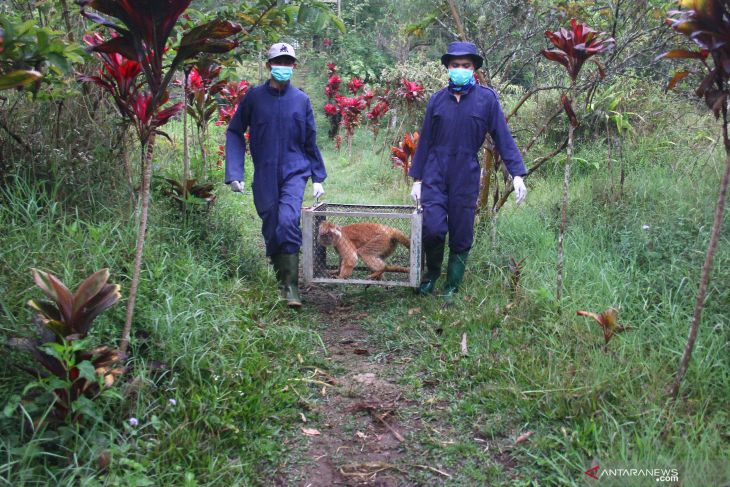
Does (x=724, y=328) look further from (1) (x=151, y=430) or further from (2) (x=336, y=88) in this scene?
(2) (x=336, y=88)

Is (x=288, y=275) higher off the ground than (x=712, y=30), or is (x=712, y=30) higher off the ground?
(x=712, y=30)

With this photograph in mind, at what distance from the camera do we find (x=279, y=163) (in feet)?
17.4

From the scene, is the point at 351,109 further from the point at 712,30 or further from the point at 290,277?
the point at 712,30

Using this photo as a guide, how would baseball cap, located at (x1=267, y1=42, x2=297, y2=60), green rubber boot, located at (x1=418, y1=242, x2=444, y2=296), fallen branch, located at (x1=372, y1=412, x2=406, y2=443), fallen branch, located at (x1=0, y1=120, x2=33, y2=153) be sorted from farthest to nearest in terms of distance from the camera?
green rubber boot, located at (x1=418, y1=242, x2=444, y2=296), baseball cap, located at (x1=267, y1=42, x2=297, y2=60), fallen branch, located at (x1=0, y1=120, x2=33, y2=153), fallen branch, located at (x1=372, y1=412, x2=406, y2=443)

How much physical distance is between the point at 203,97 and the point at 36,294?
4.29 m

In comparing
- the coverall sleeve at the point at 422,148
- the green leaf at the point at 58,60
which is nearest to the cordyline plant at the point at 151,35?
the green leaf at the point at 58,60

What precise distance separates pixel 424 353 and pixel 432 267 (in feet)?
4.25

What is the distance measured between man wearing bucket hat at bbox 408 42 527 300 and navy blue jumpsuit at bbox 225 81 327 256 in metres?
1.07

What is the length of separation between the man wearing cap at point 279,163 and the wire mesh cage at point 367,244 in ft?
0.43

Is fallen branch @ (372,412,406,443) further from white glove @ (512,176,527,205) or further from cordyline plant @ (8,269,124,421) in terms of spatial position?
white glove @ (512,176,527,205)

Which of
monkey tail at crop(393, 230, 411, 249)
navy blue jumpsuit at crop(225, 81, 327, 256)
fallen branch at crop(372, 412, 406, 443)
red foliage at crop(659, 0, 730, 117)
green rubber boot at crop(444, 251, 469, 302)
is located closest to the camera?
red foliage at crop(659, 0, 730, 117)

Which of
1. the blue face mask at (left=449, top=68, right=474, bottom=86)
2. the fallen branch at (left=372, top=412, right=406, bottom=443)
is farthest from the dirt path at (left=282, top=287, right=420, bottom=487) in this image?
the blue face mask at (left=449, top=68, right=474, bottom=86)

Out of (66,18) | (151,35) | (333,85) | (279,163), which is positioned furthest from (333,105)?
(151,35)

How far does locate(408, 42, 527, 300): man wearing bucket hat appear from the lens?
5.14m
